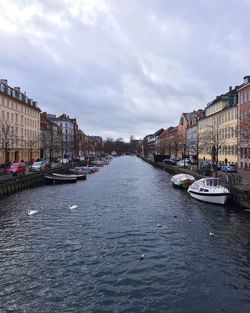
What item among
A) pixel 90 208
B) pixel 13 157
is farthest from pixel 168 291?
pixel 13 157

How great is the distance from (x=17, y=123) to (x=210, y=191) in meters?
55.0

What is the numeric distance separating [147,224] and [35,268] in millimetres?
10032

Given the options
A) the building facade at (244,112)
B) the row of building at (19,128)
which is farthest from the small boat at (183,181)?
the row of building at (19,128)

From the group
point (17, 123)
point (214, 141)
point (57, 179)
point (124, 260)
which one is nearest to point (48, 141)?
point (17, 123)

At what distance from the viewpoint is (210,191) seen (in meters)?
33.9

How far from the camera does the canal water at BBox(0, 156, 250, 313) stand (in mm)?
13141

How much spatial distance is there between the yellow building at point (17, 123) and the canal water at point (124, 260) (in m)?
41.8

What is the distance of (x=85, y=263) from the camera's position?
16.9 metres

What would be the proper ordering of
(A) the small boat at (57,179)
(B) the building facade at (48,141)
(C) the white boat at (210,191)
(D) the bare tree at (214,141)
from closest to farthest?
(C) the white boat at (210,191) → (A) the small boat at (57,179) → (D) the bare tree at (214,141) → (B) the building facade at (48,141)

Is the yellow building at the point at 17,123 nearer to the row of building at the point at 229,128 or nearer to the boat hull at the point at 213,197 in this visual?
the row of building at the point at 229,128

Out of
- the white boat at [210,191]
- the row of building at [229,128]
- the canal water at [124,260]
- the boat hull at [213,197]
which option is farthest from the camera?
the row of building at [229,128]

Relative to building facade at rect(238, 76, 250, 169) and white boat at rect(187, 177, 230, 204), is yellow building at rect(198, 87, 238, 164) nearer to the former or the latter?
building facade at rect(238, 76, 250, 169)

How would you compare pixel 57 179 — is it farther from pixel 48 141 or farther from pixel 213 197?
pixel 48 141

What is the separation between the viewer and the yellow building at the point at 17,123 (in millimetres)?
69375
